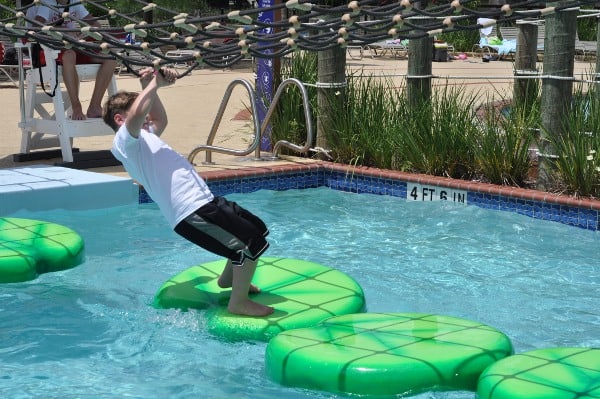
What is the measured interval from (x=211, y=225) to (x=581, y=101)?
377 cm

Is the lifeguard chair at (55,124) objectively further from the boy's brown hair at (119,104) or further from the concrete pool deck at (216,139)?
the boy's brown hair at (119,104)

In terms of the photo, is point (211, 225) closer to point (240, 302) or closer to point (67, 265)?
point (240, 302)

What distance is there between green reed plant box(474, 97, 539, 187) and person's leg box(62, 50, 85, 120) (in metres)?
3.64

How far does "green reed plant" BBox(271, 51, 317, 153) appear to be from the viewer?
8.96 m

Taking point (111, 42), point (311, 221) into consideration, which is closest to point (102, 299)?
point (111, 42)

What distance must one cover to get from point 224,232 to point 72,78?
4.64 meters

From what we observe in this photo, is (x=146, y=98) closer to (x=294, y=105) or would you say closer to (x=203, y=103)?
(x=294, y=105)

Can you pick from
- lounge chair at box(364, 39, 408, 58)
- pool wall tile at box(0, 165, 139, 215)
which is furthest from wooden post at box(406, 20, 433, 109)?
lounge chair at box(364, 39, 408, 58)

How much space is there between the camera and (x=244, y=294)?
4.60 m

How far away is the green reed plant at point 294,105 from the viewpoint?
8961 millimetres

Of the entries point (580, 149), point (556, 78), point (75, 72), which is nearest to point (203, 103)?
point (75, 72)

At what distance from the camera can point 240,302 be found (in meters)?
4.60

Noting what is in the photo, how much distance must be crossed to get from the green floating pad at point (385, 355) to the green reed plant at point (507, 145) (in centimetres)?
333

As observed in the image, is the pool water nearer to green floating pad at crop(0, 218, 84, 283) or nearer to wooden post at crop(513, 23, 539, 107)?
green floating pad at crop(0, 218, 84, 283)
